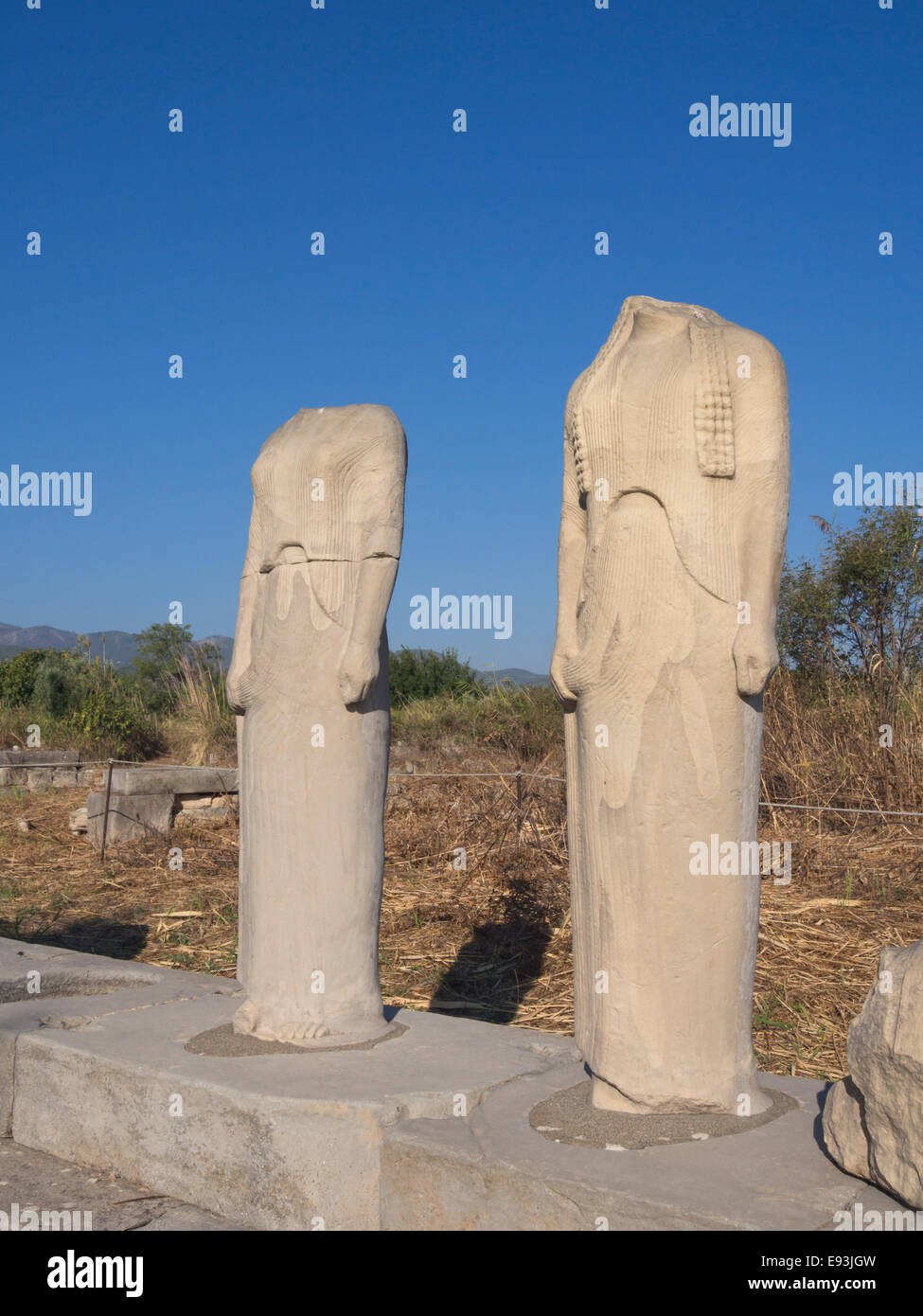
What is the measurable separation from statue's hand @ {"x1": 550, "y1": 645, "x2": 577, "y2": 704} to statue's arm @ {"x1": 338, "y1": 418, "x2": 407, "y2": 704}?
928 millimetres

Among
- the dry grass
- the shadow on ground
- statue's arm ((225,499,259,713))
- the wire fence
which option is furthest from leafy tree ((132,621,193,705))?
statue's arm ((225,499,259,713))

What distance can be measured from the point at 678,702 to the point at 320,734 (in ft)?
4.96

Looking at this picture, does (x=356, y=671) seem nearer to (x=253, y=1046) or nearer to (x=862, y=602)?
(x=253, y=1046)

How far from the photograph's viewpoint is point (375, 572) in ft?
13.6

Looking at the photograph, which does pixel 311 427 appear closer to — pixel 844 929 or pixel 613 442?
pixel 613 442

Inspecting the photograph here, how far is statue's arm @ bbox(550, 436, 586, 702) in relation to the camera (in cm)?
339

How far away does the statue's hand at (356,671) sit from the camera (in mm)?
4074

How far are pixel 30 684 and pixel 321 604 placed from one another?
1560 cm

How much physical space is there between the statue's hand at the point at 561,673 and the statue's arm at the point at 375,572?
0.93 m

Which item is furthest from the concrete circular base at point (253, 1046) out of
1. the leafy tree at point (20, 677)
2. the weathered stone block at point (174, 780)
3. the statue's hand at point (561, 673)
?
the leafy tree at point (20, 677)

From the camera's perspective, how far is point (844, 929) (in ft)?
21.9

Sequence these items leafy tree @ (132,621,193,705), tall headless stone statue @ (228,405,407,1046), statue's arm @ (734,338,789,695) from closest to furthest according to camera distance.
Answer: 1. statue's arm @ (734,338,789,695)
2. tall headless stone statue @ (228,405,407,1046)
3. leafy tree @ (132,621,193,705)

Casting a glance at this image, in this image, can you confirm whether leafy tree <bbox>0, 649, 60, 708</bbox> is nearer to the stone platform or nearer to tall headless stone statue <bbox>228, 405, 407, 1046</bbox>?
the stone platform
